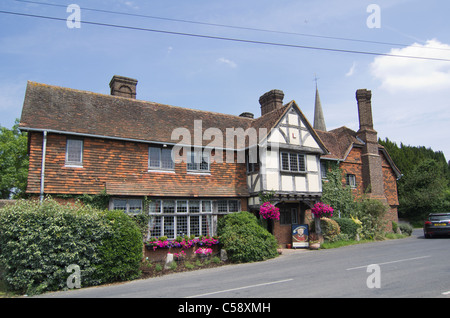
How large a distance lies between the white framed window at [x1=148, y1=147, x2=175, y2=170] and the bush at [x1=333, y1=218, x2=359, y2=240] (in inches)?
440

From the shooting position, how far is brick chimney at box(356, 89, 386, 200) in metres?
25.5

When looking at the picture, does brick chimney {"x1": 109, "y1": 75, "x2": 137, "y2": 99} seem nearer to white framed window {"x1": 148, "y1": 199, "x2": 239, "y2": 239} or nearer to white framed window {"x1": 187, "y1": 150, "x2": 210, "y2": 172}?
white framed window {"x1": 187, "y1": 150, "x2": 210, "y2": 172}

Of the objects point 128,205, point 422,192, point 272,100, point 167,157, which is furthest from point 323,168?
point 422,192

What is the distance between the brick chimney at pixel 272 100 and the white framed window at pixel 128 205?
12.7 metres

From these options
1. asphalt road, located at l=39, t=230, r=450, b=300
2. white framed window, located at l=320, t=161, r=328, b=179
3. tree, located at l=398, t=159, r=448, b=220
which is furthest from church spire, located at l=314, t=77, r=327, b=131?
asphalt road, located at l=39, t=230, r=450, b=300

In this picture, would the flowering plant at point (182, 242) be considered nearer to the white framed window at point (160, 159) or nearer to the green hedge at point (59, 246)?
the green hedge at point (59, 246)

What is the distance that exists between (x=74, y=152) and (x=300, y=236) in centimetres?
1270

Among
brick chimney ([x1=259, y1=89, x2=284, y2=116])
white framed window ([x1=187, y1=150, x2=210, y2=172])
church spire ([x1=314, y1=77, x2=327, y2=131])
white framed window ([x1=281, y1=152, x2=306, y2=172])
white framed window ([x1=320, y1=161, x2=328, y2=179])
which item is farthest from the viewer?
church spire ([x1=314, y1=77, x2=327, y2=131])

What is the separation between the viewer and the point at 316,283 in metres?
9.07

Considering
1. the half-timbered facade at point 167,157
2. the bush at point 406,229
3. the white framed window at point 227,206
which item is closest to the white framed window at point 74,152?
the half-timbered facade at point 167,157

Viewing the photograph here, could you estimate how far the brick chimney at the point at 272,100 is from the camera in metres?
24.3

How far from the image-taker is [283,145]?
746 inches
